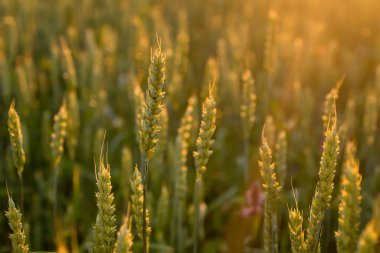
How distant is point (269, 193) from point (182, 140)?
0.36m

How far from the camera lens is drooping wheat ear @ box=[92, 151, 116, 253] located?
999 mm

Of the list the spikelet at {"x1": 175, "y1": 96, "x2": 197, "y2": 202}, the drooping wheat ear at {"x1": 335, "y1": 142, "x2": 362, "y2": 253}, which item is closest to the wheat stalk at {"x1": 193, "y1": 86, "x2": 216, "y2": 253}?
the spikelet at {"x1": 175, "y1": 96, "x2": 197, "y2": 202}

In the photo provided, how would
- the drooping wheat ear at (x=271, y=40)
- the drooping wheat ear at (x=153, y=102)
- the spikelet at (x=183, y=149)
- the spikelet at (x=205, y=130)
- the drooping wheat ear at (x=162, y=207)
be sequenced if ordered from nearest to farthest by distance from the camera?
the drooping wheat ear at (x=153, y=102)
the spikelet at (x=205, y=130)
the spikelet at (x=183, y=149)
the drooping wheat ear at (x=162, y=207)
the drooping wheat ear at (x=271, y=40)

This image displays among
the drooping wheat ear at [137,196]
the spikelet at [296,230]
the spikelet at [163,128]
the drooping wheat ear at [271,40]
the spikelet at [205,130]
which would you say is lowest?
the spikelet at [296,230]

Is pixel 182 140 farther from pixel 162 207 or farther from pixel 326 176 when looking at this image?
pixel 326 176

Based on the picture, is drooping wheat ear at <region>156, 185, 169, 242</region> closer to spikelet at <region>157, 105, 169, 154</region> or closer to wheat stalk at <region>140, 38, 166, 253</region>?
spikelet at <region>157, 105, 169, 154</region>

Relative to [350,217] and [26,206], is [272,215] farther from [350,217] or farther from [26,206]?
[26,206]

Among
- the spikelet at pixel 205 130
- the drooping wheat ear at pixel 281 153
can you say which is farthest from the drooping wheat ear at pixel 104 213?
the drooping wheat ear at pixel 281 153

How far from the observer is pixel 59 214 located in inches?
87.7

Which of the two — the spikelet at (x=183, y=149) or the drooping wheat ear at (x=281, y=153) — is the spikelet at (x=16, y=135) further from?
the drooping wheat ear at (x=281, y=153)

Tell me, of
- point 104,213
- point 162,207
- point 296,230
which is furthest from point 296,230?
point 162,207

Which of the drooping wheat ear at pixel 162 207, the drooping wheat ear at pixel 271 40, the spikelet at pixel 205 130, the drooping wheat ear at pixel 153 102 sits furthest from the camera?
the drooping wheat ear at pixel 271 40

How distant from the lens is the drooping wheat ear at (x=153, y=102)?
1.00 metres

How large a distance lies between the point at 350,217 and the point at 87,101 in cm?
206
